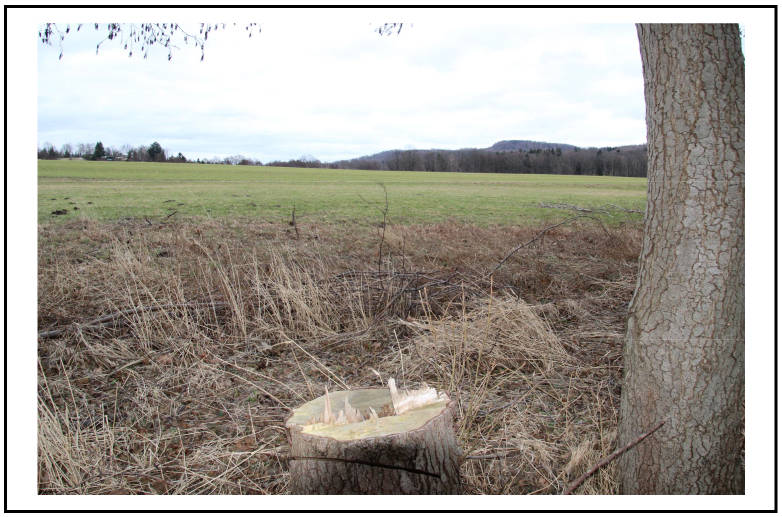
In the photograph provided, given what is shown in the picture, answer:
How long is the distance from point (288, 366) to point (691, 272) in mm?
3263

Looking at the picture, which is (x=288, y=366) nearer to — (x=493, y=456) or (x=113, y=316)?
(x=113, y=316)

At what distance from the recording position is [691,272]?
2.48m

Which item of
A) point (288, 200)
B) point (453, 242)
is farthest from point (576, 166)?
point (453, 242)

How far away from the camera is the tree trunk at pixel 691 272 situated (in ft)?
7.91

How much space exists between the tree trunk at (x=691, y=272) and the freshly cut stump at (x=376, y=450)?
1024mm

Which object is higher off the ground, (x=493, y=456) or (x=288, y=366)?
(x=288, y=366)

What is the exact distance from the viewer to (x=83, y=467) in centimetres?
310

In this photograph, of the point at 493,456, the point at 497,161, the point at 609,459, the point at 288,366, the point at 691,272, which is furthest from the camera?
the point at 497,161

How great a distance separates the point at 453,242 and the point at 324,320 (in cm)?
535

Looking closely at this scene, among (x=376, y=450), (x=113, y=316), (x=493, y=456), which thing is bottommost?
(x=493, y=456)

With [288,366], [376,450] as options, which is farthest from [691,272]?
[288,366]

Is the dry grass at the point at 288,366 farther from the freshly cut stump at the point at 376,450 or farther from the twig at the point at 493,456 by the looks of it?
the freshly cut stump at the point at 376,450

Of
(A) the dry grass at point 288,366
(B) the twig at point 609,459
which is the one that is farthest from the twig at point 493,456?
(B) the twig at point 609,459
